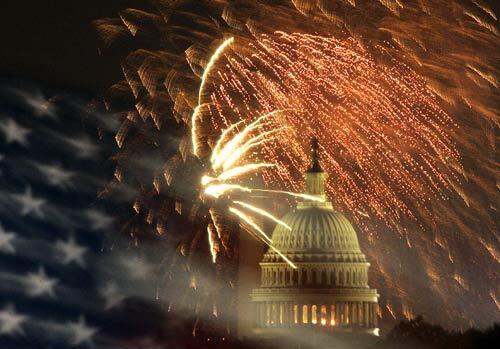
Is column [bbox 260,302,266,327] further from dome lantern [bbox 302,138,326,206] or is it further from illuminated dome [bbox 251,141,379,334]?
dome lantern [bbox 302,138,326,206]

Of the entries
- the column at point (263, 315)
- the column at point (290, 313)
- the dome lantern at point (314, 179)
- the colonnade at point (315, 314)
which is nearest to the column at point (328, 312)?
the colonnade at point (315, 314)

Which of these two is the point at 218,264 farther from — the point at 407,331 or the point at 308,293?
the point at 407,331

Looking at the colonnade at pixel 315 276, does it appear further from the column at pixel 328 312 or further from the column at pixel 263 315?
the column at pixel 263 315

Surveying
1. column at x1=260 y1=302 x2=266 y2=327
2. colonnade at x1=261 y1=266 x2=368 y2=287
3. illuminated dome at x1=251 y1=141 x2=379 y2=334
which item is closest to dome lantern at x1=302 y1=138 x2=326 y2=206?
illuminated dome at x1=251 y1=141 x2=379 y2=334

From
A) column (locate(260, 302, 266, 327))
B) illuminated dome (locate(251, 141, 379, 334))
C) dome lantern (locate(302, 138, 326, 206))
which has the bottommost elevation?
column (locate(260, 302, 266, 327))

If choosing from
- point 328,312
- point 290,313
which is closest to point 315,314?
point 328,312

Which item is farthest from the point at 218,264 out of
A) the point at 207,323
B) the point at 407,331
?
the point at 407,331

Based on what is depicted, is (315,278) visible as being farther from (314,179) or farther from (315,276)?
(314,179)

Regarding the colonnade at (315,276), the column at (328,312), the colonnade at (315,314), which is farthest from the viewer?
the column at (328,312)
